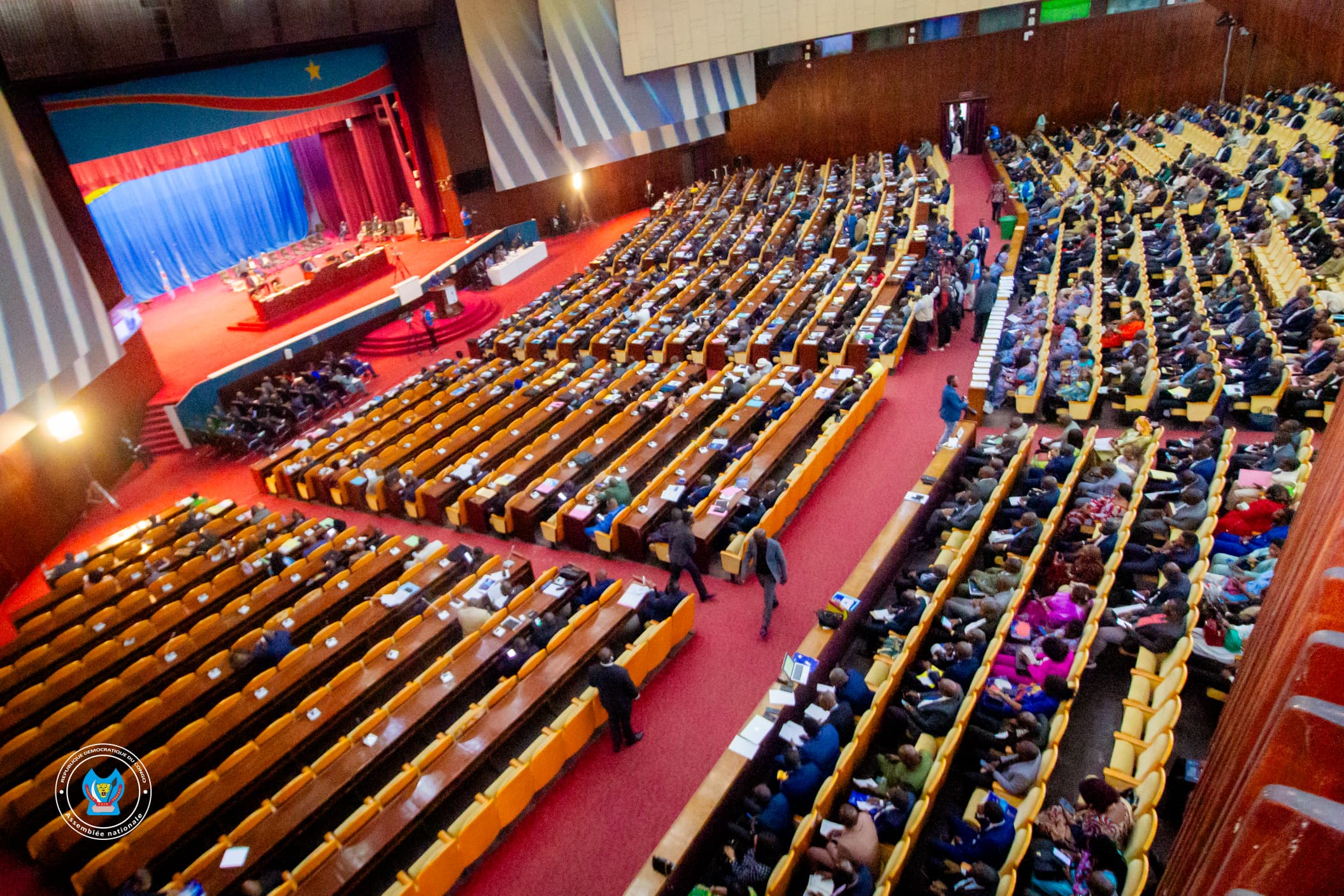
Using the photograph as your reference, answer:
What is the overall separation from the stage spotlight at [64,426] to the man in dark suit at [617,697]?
1214 cm

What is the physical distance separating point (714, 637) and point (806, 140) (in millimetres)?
25106

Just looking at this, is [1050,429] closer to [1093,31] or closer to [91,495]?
[91,495]

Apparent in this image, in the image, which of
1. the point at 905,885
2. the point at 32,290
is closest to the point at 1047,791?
the point at 905,885

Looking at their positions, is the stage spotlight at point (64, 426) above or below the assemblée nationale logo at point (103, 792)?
above

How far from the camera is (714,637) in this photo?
818cm

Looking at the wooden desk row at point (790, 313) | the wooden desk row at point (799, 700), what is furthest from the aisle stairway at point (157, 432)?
the wooden desk row at point (799, 700)

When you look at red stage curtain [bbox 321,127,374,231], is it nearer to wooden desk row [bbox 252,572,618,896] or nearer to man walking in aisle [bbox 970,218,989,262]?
man walking in aisle [bbox 970,218,989,262]

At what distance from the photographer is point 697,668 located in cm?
784

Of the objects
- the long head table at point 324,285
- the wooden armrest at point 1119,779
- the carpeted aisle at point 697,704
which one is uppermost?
the long head table at point 324,285

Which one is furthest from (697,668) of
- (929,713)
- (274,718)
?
(274,718)

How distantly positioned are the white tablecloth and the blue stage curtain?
7872 millimetres

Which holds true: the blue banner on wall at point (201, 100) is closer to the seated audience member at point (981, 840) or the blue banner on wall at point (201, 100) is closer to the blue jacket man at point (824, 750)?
the blue jacket man at point (824, 750)

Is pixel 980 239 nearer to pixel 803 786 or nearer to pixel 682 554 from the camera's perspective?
pixel 682 554

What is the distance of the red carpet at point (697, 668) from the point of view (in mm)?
6238
